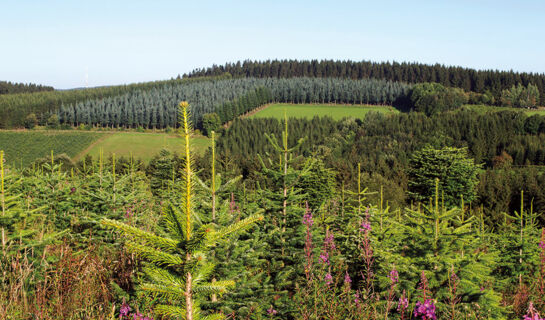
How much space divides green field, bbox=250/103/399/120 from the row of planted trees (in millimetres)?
131076

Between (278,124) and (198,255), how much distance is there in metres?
116

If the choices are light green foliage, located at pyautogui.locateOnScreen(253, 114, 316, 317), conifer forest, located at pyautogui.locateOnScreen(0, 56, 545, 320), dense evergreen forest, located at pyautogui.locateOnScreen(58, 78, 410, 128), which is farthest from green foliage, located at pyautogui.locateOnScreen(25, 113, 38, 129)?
light green foliage, located at pyautogui.locateOnScreen(253, 114, 316, 317)

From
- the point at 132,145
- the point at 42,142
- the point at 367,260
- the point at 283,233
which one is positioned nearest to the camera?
the point at 367,260

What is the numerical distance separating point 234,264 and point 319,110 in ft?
493

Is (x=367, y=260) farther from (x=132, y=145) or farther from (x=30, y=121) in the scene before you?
(x=30, y=121)

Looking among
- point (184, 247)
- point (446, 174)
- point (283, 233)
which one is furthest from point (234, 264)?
point (446, 174)

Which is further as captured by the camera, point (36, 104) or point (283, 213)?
point (36, 104)

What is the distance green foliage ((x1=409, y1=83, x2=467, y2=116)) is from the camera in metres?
138

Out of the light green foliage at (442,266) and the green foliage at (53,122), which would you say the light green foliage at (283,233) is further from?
the green foliage at (53,122)

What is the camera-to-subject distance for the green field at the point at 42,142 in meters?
88.4

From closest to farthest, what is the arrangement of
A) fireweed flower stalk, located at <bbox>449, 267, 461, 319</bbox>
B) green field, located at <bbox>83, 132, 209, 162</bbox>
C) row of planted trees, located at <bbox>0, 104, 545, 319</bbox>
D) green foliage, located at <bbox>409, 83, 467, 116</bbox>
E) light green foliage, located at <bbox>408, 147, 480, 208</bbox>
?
row of planted trees, located at <bbox>0, 104, 545, 319</bbox> < fireweed flower stalk, located at <bbox>449, 267, 461, 319</bbox> < light green foliage, located at <bbox>408, 147, 480, 208</bbox> < green field, located at <bbox>83, 132, 209, 162</bbox> < green foliage, located at <bbox>409, 83, 467, 116</bbox>

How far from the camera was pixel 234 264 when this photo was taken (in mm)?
5457

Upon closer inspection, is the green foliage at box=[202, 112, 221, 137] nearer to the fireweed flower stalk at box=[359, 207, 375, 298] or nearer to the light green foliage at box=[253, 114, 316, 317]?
the light green foliage at box=[253, 114, 316, 317]

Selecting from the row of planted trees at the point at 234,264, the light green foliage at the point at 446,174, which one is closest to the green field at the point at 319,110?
the light green foliage at the point at 446,174
